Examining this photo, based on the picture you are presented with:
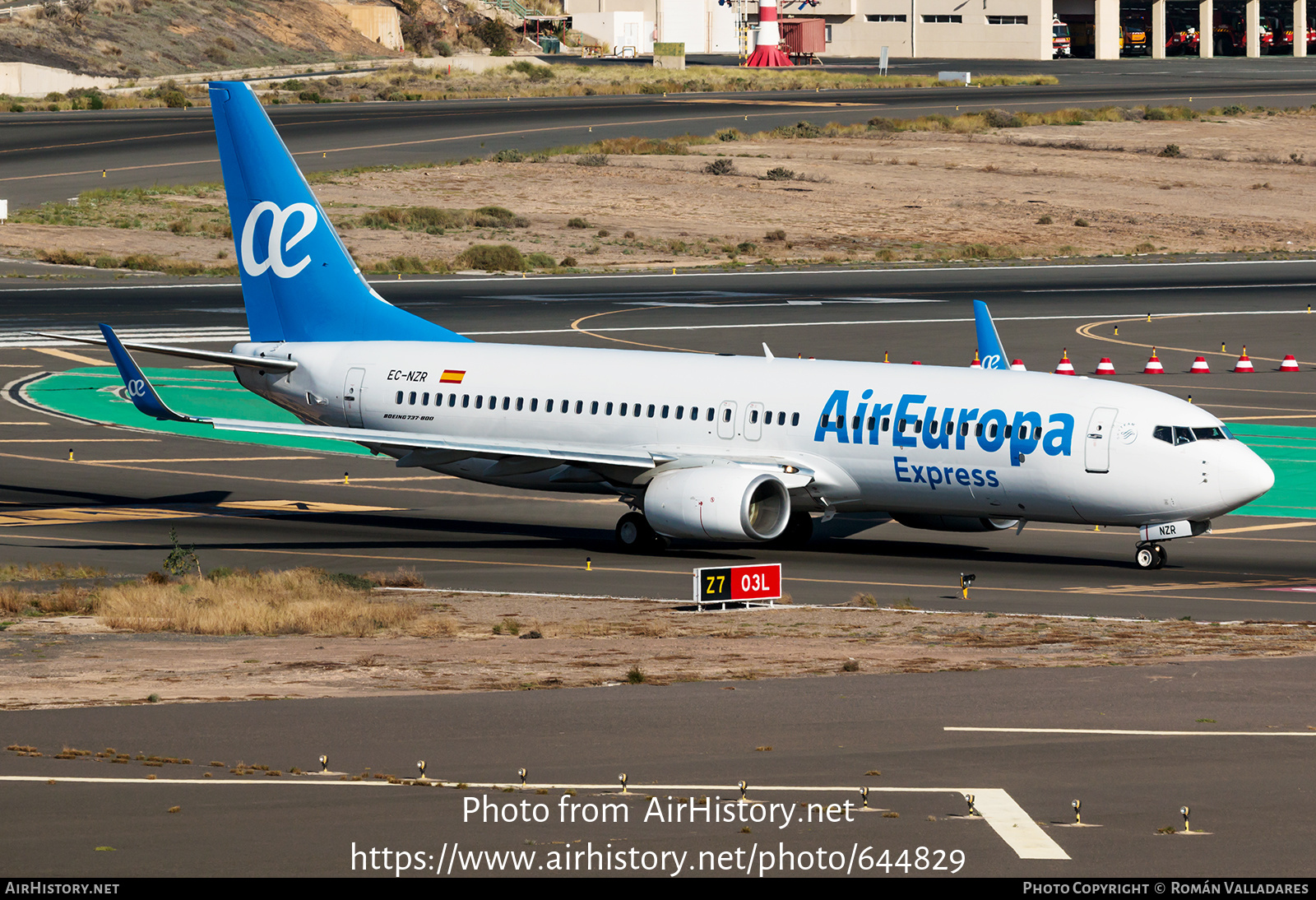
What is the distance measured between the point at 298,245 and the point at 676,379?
35.4 ft

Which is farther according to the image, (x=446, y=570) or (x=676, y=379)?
(x=676, y=379)

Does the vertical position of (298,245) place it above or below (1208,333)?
above

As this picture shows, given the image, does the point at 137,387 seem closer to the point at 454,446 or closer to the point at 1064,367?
the point at 454,446

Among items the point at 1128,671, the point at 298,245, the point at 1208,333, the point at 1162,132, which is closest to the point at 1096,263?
the point at 1208,333

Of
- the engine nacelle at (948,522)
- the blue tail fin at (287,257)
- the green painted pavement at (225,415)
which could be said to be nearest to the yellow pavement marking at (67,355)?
the green painted pavement at (225,415)

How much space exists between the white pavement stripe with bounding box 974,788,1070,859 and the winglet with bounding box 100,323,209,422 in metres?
23.9

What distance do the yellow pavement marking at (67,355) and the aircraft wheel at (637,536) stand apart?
114 ft

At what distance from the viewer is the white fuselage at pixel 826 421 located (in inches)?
1463

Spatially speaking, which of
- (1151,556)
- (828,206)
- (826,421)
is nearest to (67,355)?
(826,421)

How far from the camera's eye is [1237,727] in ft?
72.3

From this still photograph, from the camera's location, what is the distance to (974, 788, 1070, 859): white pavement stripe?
16.8m

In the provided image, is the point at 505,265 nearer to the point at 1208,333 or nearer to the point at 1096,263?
the point at 1096,263

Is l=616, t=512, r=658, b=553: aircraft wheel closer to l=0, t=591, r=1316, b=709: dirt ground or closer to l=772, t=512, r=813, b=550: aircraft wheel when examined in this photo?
l=772, t=512, r=813, b=550: aircraft wheel
